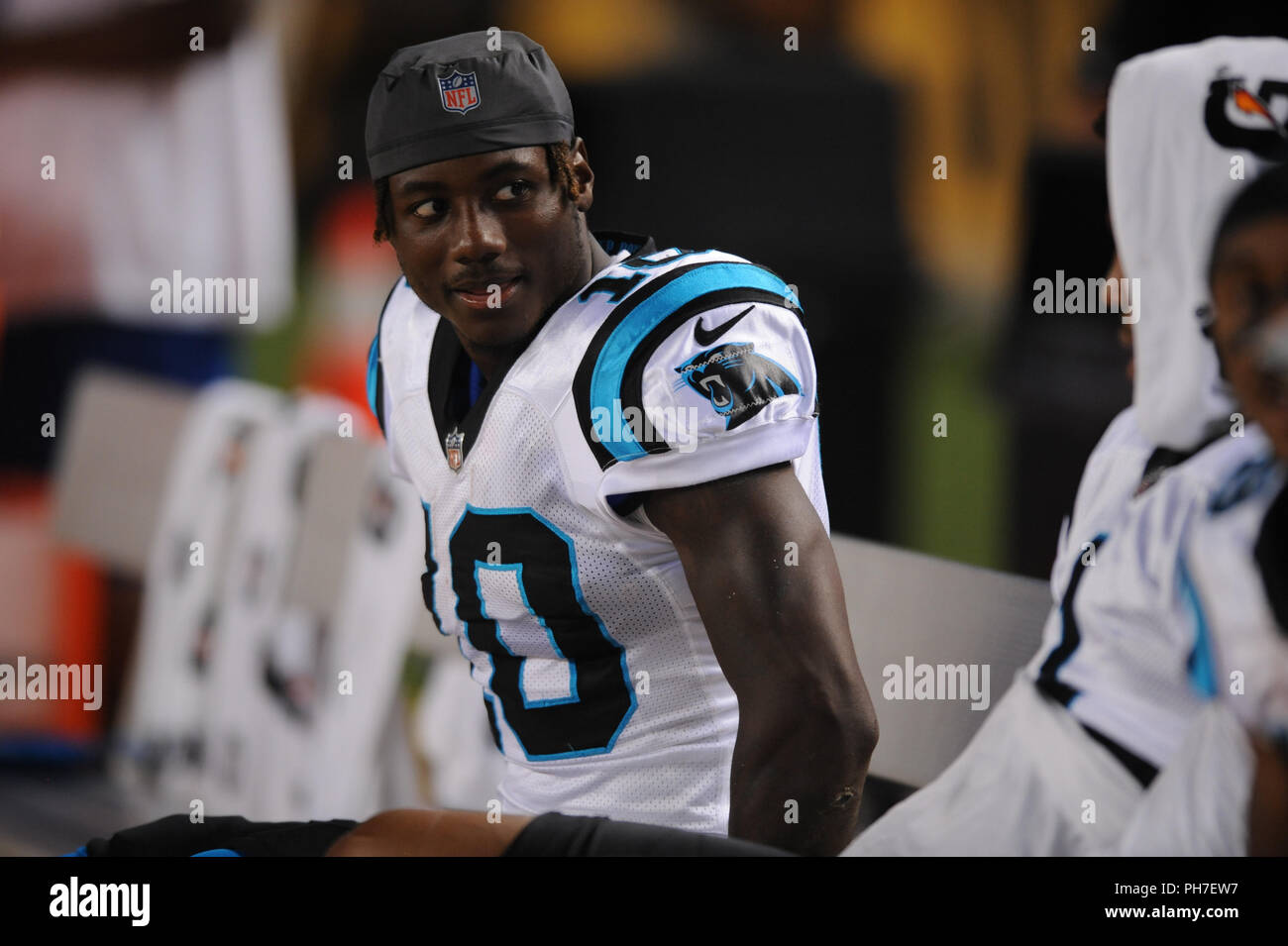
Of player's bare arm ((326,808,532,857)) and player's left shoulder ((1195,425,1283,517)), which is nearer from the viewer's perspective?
player's bare arm ((326,808,532,857))

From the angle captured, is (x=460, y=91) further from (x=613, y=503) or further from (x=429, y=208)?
(x=613, y=503)

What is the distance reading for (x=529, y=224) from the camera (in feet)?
5.14

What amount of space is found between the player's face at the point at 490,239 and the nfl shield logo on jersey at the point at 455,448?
0.34ft

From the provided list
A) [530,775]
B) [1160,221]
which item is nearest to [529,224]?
[530,775]

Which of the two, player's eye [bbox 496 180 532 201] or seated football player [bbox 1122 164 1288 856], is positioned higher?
player's eye [bbox 496 180 532 201]

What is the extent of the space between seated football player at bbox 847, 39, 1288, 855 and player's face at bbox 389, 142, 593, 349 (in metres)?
0.70

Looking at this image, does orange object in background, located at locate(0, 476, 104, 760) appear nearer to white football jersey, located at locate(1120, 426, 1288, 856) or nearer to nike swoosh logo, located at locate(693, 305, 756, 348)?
nike swoosh logo, located at locate(693, 305, 756, 348)

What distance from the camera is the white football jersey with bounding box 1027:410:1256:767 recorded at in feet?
5.52

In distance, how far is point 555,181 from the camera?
1596mm

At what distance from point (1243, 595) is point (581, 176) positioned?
0.87m

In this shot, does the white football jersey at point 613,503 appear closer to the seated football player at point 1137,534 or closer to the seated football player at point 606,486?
the seated football player at point 606,486
